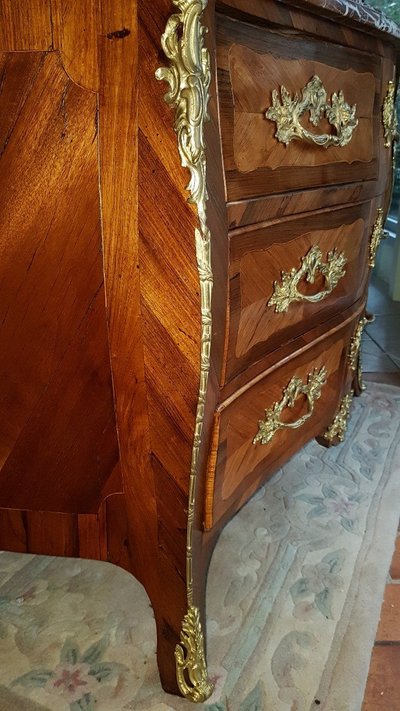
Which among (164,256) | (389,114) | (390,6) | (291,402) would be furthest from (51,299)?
(390,6)

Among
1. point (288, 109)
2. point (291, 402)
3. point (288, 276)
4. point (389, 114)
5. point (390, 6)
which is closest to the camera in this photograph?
point (288, 109)

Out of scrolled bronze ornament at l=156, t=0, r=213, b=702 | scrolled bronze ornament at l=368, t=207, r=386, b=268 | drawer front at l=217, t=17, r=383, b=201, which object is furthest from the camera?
scrolled bronze ornament at l=368, t=207, r=386, b=268

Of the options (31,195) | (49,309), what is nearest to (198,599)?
(49,309)

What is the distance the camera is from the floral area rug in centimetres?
83

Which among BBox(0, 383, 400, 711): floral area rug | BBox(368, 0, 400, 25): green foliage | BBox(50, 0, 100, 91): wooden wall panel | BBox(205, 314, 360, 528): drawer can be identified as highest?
BBox(368, 0, 400, 25): green foliage

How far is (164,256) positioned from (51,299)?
0.13 meters

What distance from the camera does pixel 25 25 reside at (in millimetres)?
544

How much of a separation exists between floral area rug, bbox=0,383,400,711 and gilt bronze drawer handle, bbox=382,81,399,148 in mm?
701

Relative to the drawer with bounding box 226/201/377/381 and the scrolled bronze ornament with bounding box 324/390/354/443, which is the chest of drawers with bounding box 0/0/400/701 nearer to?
the drawer with bounding box 226/201/377/381

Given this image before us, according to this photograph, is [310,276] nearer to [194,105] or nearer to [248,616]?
[194,105]

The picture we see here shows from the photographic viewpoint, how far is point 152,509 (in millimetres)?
734

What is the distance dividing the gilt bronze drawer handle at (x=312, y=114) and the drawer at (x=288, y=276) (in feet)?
0.34

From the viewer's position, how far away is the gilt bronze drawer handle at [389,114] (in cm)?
105

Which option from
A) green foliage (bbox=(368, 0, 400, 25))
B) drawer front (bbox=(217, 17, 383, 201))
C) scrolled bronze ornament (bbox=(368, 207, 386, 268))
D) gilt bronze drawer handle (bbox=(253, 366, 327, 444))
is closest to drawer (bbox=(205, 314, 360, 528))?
gilt bronze drawer handle (bbox=(253, 366, 327, 444))
